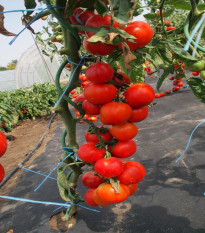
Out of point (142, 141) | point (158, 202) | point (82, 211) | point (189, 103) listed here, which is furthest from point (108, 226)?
point (189, 103)

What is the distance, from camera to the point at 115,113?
0.61 metres

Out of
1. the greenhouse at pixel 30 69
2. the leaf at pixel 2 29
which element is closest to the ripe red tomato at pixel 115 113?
the leaf at pixel 2 29

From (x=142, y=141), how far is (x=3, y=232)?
1.79 metres

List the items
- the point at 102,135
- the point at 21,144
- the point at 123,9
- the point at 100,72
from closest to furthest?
the point at 123,9 < the point at 100,72 < the point at 102,135 < the point at 21,144

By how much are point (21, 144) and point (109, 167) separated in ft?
12.6

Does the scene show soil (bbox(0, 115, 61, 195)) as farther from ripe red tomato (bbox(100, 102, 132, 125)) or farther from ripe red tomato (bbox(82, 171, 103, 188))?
ripe red tomato (bbox(100, 102, 132, 125))

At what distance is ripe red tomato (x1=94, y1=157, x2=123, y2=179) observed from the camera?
63 cm

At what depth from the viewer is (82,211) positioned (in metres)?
1.49

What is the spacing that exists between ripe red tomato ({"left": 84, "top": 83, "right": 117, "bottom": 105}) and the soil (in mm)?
2158

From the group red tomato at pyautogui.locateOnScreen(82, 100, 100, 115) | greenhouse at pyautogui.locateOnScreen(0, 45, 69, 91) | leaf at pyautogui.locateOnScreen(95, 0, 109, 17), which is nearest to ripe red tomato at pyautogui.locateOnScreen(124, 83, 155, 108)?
red tomato at pyautogui.locateOnScreen(82, 100, 100, 115)

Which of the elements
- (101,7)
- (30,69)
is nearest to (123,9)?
(101,7)

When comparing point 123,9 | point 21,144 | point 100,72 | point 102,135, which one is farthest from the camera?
point 21,144

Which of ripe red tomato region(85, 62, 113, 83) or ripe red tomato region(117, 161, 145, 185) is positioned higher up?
ripe red tomato region(85, 62, 113, 83)

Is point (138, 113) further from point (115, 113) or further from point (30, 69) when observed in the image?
point (30, 69)
